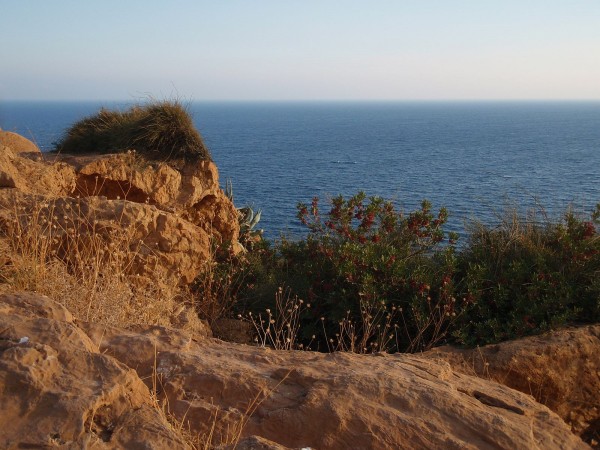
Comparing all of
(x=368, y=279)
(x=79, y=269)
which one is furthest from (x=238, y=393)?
(x=368, y=279)

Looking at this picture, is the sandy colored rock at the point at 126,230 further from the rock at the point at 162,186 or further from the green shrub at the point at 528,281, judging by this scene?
the green shrub at the point at 528,281

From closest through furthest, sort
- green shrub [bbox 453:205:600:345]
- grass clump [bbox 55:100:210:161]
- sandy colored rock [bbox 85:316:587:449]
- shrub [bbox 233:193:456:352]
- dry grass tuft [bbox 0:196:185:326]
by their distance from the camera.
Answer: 1. sandy colored rock [bbox 85:316:587:449]
2. dry grass tuft [bbox 0:196:185:326]
3. green shrub [bbox 453:205:600:345]
4. shrub [bbox 233:193:456:352]
5. grass clump [bbox 55:100:210:161]

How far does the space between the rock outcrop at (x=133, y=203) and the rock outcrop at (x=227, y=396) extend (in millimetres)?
3089

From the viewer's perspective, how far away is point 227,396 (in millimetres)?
3402

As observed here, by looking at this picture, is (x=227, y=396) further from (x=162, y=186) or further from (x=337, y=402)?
(x=162, y=186)

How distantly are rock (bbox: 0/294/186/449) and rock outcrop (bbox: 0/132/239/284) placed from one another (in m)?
3.42

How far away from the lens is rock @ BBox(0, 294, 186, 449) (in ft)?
8.22

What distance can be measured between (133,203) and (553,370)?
4.97 metres

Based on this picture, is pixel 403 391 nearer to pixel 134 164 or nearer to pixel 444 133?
pixel 134 164

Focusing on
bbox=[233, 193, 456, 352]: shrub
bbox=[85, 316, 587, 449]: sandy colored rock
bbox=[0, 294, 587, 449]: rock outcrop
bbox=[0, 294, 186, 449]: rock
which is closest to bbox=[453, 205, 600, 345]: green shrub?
bbox=[233, 193, 456, 352]: shrub

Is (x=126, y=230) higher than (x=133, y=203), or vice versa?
(x=133, y=203)

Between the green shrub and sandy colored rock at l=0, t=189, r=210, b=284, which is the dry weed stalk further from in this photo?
the green shrub

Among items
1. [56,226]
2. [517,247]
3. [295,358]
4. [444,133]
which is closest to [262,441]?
[295,358]

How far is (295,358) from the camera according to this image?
405 centimetres
